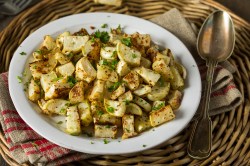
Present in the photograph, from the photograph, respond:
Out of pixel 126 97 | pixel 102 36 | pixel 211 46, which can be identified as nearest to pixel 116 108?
pixel 126 97

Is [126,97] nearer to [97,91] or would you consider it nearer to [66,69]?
[97,91]

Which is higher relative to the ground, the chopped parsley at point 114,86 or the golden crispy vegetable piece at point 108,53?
the golden crispy vegetable piece at point 108,53

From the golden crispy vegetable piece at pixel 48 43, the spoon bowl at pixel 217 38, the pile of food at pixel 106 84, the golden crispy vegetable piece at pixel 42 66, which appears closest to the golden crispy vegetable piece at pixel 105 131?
the pile of food at pixel 106 84

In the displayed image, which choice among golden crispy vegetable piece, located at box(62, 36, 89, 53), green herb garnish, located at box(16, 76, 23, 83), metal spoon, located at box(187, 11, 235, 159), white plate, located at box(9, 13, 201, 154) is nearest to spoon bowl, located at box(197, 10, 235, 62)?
metal spoon, located at box(187, 11, 235, 159)

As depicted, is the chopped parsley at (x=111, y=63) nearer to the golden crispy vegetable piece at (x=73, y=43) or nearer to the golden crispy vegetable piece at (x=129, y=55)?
the golden crispy vegetable piece at (x=129, y=55)

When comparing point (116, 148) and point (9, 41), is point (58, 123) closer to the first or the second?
point (116, 148)

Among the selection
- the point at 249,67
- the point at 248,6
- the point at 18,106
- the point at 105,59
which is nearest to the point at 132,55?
the point at 105,59
